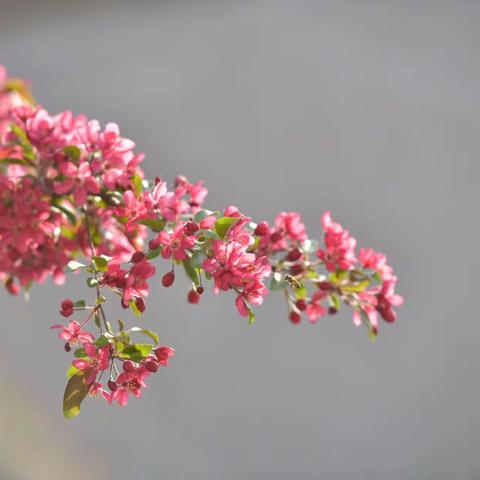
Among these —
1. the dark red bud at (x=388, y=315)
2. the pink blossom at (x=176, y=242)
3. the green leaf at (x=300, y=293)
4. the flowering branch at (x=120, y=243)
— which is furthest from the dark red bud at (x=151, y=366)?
the dark red bud at (x=388, y=315)

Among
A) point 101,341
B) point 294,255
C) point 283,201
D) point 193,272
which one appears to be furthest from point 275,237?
point 283,201

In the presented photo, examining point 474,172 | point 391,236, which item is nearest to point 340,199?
point 391,236

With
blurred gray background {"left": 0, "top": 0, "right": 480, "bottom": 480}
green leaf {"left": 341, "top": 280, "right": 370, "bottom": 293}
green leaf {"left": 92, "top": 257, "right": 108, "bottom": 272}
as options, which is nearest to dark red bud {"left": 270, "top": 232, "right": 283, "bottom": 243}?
green leaf {"left": 341, "top": 280, "right": 370, "bottom": 293}

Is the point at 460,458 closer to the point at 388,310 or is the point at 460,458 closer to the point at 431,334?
the point at 431,334

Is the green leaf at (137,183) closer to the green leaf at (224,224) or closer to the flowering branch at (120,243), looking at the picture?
the flowering branch at (120,243)

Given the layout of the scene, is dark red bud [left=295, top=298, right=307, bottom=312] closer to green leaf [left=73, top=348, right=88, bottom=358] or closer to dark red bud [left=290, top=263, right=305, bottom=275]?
dark red bud [left=290, top=263, right=305, bottom=275]

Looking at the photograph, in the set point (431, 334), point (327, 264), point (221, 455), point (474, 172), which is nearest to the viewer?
point (327, 264)

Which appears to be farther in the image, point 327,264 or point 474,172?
point 474,172
